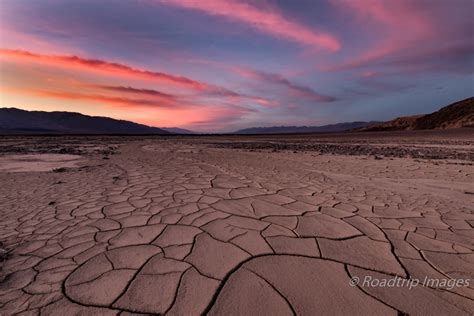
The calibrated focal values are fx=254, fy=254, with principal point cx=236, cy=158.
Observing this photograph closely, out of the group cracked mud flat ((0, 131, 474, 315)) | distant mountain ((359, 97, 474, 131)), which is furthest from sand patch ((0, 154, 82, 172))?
distant mountain ((359, 97, 474, 131))

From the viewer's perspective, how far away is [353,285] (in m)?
1.71

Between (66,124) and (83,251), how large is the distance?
155973mm

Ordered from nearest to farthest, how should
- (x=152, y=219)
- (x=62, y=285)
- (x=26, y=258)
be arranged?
(x=62, y=285) → (x=26, y=258) → (x=152, y=219)

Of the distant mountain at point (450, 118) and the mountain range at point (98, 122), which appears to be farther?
the mountain range at point (98, 122)

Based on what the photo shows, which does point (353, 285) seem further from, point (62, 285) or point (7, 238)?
point (7, 238)

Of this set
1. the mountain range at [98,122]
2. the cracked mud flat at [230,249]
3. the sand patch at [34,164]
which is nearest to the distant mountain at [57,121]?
the mountain range at [98,122]

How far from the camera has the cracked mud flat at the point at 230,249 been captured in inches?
60.9

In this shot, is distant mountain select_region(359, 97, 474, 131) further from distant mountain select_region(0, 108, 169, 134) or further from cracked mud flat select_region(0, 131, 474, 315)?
distant mountain select_region(0, 108, 169, 134)

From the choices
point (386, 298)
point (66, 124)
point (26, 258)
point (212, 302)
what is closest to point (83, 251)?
point (26, 258)

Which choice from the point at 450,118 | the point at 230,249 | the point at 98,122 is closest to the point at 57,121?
the point at 98,122

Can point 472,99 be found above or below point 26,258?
above

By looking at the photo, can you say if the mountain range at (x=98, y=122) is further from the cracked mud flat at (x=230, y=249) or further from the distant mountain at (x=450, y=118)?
the cracked mud flat at (x=230, y=249)

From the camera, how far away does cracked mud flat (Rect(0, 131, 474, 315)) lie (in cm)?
155

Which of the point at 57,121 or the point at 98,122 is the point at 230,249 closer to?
the point at 57,121
